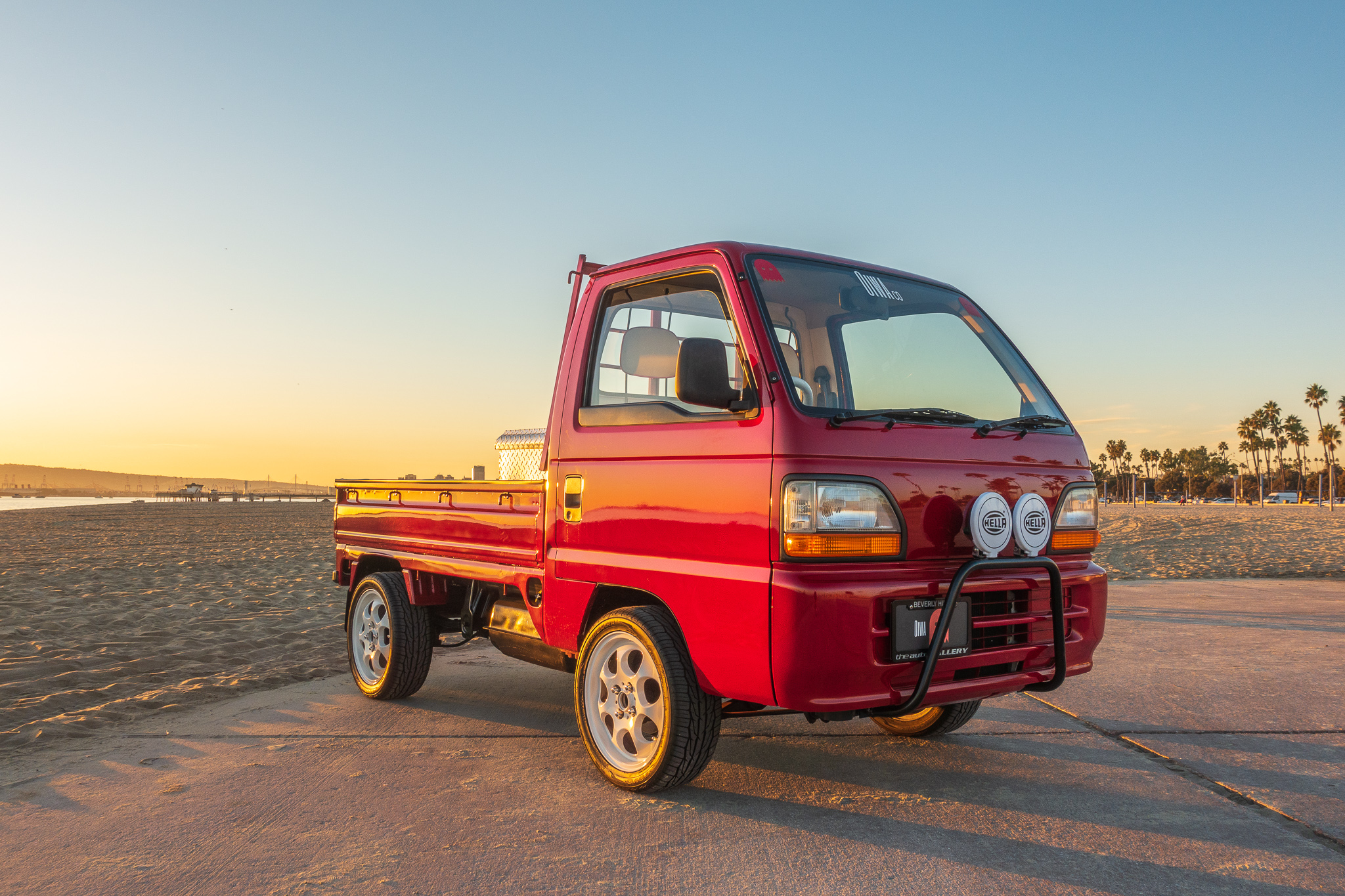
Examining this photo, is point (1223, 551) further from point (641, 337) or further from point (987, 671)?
point (641, 337)

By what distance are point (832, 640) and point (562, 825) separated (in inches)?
50.2

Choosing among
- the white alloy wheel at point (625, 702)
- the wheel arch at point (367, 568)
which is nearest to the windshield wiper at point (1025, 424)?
the white alloy wheel at point (625, 702)

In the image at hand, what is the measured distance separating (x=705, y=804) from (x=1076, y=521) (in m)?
2.03

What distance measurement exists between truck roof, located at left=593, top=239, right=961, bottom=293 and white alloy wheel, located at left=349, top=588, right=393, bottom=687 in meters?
2.75

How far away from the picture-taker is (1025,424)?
400 centimetres

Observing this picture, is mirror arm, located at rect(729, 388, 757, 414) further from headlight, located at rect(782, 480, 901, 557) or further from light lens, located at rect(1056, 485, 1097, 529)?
light lens, located at rect(1056, 485, 1097, 529)

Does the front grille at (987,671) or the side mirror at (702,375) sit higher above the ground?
the side mirror at (702,375)

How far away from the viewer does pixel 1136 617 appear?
30.8 feet

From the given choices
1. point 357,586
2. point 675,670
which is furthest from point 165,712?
point 675,670

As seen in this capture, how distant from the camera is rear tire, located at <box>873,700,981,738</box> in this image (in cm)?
477

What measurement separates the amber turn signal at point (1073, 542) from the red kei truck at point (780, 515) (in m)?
0.01

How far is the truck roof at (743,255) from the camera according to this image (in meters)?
3.99

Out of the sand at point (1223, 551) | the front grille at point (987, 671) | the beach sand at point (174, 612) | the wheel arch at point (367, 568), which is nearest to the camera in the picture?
the front grille at point (987, 671)

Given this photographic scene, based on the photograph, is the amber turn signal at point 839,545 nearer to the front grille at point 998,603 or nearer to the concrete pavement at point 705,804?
the front grille at point 998,603
